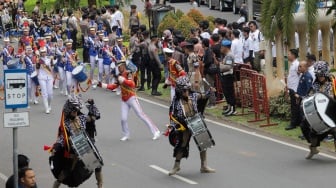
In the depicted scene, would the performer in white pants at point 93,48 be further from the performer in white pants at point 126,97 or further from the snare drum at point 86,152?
the snare drum at point 86,152

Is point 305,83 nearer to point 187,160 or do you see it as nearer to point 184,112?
point 187,160

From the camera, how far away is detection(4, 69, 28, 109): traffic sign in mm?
12094

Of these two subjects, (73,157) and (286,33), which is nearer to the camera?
(73,157)

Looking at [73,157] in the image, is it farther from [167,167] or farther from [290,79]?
[290,79]

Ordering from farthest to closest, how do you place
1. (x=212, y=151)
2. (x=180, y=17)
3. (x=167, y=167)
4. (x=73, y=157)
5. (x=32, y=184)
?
(x=180, y=17)
(x=212, y=151)
(x=167, y=167)
(x=73, y=157)
(x=32, y=184)

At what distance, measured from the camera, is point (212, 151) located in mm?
17328

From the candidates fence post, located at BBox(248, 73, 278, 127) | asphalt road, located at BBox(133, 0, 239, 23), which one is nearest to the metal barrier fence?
fence post, located at BBox(248, 73, 278, 127)

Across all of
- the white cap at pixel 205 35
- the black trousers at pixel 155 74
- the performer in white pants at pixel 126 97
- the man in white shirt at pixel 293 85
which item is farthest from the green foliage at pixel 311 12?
the black trousers at pixel 155 74

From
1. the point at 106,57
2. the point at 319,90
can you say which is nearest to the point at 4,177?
the point at 319,90

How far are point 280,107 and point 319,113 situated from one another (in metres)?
4.28

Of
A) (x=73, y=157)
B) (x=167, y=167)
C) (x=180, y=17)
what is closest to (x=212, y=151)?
(x=167, y=167)

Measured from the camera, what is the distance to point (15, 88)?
40.0 feet

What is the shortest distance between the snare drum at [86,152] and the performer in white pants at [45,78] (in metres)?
8.73

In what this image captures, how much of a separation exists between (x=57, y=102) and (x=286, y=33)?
6878mm
